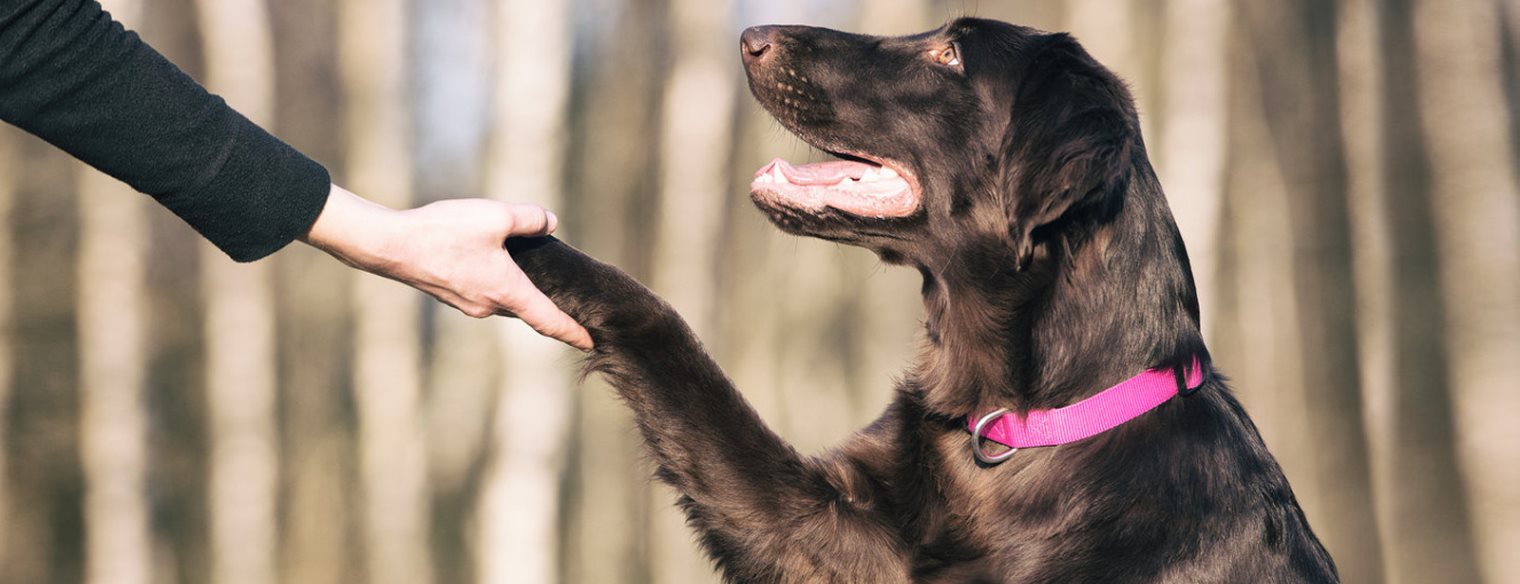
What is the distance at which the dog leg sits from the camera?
258 cm

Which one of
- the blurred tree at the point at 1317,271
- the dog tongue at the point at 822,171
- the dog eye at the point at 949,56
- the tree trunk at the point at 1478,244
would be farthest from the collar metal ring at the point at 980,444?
the blurred tree at the point at 1317,271

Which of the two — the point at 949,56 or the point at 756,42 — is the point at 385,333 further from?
the point at 949,56

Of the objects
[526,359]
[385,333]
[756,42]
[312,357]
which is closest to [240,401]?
[312,357]

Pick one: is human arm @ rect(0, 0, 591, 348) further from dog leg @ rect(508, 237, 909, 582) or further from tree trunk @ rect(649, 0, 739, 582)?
tree trunk @ rect(649, 0, 739, 582)

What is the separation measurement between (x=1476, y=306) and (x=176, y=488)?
9.78 meters

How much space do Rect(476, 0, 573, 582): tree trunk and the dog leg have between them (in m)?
5.36

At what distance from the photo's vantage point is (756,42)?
9.96 ft

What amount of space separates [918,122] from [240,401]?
6.07m

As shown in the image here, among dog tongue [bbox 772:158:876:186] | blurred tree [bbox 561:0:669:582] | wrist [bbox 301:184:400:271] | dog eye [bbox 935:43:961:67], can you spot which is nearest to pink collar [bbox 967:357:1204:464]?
dog tongue [bbox 772:158:876:186]

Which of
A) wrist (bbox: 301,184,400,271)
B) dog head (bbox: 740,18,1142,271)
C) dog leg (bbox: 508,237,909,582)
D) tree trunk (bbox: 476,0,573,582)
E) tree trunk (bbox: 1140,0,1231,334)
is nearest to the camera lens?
wrist (bbox: 301,184,400,271)

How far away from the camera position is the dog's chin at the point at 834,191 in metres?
2.88

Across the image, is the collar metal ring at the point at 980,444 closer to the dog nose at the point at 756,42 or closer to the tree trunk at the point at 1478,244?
the dog nose at the point at 756,42

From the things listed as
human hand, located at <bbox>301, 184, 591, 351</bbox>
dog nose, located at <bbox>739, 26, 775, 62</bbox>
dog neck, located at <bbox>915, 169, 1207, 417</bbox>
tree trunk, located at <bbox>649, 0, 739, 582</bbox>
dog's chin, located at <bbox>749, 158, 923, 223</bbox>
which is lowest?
dog neck, located at <bbox>915, 169, 1207, 417</bbox>

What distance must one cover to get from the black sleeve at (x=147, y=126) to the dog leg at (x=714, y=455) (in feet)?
1.97
